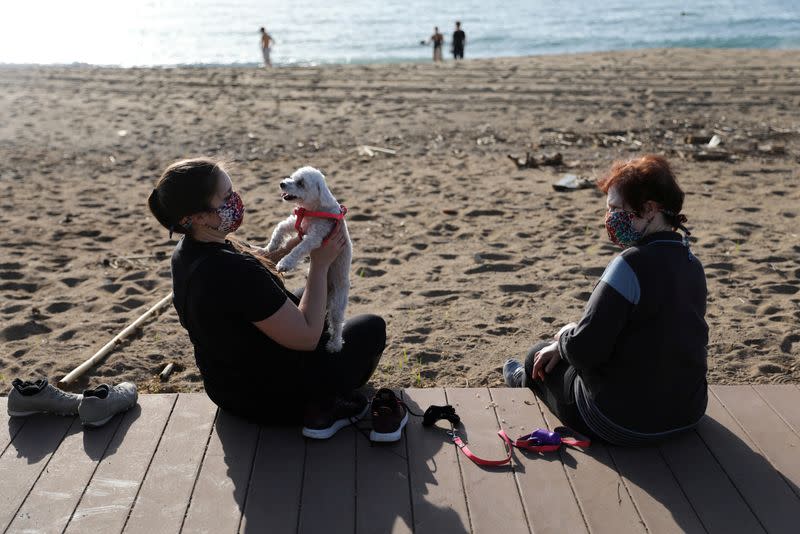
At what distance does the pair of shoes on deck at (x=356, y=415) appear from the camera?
347 centimetres

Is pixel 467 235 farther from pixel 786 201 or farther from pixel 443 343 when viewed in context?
pixel 786 201

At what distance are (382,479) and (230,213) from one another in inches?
51.1

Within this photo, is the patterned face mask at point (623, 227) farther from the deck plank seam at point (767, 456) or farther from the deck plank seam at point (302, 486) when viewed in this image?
the deck plank seam at point (302, 486)

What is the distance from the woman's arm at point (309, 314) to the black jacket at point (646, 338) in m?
1.09

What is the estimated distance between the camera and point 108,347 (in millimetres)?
4980

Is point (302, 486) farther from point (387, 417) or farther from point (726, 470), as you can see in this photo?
point (726, 470)

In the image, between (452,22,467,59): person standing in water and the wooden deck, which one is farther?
(452,22,467,59): person standing in water

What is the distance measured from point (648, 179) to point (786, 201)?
18.6ft

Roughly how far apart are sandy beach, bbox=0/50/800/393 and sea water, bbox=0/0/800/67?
20.4m

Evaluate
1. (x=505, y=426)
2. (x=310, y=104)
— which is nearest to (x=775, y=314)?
(x=505, y=426)

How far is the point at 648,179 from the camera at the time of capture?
3107 millimetres

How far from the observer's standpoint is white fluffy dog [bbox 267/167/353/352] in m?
3.37

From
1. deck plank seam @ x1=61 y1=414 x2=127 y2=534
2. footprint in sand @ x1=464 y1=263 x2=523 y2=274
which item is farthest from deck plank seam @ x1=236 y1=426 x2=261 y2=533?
footprint in sand @ x1=464 y1=263 x2=523 y2=274

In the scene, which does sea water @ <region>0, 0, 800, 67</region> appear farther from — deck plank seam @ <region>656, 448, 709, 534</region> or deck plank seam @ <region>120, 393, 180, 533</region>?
deck plank seam @ <region>656, 448, 709, 534</region>
